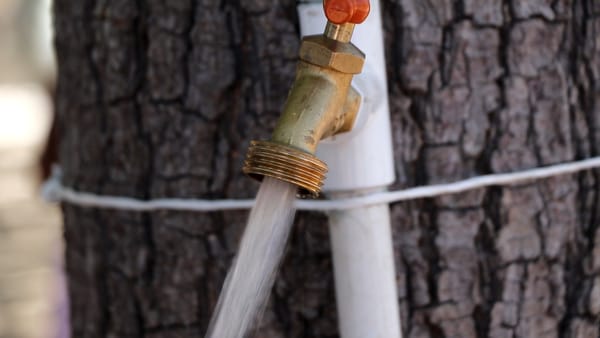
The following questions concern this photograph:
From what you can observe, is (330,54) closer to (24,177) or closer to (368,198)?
(368,198)

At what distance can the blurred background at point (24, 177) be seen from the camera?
4.45 meters

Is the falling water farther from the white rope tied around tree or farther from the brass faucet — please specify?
the white rope tied around tree

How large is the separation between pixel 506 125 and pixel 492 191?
0.30 ft

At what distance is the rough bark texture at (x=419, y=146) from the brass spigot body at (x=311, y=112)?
205mm

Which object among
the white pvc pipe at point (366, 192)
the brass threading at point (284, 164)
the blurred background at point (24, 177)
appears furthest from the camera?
the blurred background at point (24, 177)

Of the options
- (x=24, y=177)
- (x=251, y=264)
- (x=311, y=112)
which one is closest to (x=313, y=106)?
(x=311, y=112)

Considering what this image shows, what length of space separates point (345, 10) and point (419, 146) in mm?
296

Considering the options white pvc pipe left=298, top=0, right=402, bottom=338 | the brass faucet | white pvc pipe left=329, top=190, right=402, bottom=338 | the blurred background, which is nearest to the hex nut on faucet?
the brass faucet

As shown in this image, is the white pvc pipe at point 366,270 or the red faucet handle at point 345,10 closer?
the red faucet handle at point 345,10

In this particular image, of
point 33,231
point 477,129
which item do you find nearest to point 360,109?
point 477,129

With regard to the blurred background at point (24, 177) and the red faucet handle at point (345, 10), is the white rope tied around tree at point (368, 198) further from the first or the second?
the blurred background at point (24, 177)

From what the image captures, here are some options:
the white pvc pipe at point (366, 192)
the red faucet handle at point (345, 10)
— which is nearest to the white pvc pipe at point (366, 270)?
the white pvc pipe at point (366, 192)

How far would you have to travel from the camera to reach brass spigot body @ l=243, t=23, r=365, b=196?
0.80 meters

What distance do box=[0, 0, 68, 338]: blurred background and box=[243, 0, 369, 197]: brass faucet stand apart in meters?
2.92
